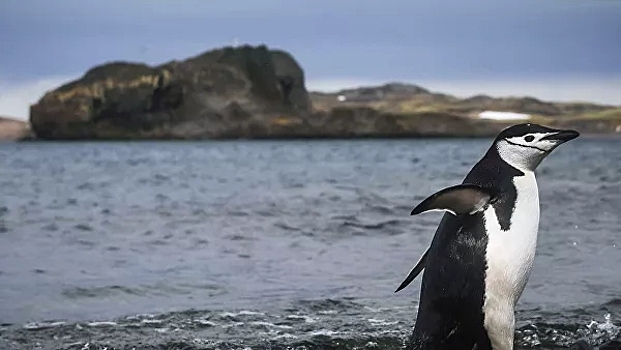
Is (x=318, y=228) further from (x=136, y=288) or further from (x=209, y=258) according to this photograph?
(x=136, y=288)

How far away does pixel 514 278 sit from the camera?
261cm

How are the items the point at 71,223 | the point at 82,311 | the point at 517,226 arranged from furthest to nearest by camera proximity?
the point at 71,223
the point at 82,311
the point at 517,226

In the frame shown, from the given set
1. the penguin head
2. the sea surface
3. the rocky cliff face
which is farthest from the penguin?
the rocky cliff face

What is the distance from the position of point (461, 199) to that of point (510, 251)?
20cm

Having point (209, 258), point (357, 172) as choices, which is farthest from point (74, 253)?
point (357, 172)

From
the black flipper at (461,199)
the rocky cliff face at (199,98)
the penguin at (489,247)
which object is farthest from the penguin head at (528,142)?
the rocky cliff face at (199,98)

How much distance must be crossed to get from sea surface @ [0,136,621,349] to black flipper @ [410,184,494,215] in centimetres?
149

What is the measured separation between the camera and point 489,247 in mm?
2605

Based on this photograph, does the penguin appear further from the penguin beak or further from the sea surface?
the sea surface

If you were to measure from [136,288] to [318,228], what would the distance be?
272cm

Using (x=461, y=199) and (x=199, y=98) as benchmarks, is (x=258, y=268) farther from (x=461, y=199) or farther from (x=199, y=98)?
(x=199, y=98)

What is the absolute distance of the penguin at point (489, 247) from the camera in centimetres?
259

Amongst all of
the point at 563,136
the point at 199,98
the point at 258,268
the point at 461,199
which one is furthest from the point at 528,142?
the point at 199,98

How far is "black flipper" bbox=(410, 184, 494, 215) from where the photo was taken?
2.46 meters
